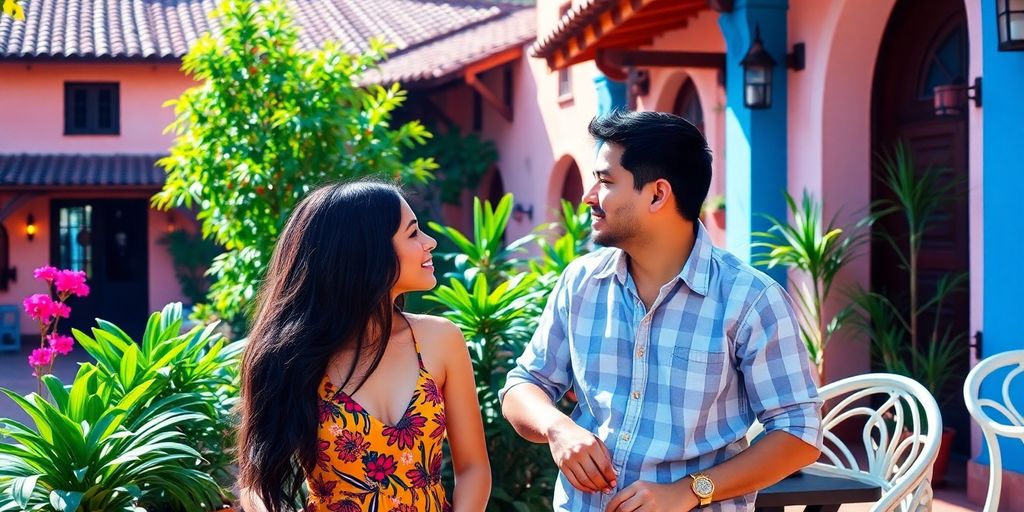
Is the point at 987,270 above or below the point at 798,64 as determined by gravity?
below

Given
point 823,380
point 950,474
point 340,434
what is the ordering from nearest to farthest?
point 340,434 < point 950,474 < point 823,380

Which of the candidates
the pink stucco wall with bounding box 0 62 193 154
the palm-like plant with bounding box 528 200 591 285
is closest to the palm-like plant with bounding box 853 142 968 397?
the palm-like plant with bounding box 528 200 591 285

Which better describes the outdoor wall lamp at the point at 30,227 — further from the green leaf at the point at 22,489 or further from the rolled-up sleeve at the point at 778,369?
the rolled-up sleeve at the point at 778,369

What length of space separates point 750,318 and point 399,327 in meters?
0.90

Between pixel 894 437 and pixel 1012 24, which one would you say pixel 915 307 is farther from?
pixel 894 437

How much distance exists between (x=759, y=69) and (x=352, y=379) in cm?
537

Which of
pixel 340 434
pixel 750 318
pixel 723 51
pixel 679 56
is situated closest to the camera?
pixel 750 318

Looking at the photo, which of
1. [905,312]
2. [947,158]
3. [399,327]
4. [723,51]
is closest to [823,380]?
[905,312]

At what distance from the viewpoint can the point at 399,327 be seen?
270 cm

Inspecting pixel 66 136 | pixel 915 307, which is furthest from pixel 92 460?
pixel 66 136

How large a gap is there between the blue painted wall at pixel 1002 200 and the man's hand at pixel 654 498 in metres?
3.74

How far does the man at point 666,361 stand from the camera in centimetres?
210

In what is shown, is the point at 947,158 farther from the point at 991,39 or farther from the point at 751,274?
the point at 751,274

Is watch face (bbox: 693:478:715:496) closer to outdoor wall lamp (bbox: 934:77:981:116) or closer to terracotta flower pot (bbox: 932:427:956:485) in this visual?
terracotta flower pot (bbox: 932:427:956:485)
